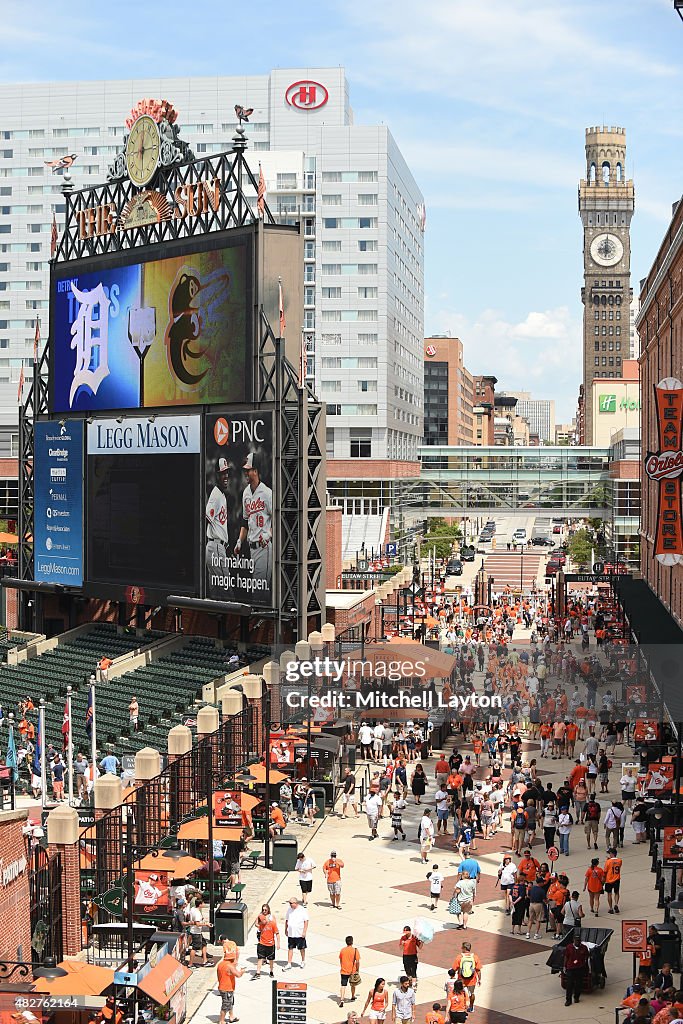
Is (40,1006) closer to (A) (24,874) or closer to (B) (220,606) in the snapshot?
(A) (24,874)

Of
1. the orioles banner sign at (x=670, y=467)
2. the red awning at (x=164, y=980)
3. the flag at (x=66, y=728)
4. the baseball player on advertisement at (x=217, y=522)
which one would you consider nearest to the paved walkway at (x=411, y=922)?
the red awning at (x=164, y=980)

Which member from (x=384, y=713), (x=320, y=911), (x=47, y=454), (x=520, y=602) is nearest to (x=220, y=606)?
(x=384, y=713)

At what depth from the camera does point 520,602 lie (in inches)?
3344

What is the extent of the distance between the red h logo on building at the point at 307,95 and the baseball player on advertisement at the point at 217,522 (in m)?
85.2

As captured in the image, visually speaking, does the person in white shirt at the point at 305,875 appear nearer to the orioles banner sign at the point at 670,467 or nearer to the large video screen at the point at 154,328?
the orioles banner sign at the point at 670,467

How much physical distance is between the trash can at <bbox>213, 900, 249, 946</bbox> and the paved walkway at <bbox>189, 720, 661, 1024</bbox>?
28 cm

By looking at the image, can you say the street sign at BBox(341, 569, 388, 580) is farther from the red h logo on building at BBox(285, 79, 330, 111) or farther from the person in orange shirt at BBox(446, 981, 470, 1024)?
the red h logo on building at BBox(285, 79, 330, 111)

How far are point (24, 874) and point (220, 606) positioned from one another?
892 inches

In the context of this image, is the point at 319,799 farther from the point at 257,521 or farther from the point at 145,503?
the point at 145,503

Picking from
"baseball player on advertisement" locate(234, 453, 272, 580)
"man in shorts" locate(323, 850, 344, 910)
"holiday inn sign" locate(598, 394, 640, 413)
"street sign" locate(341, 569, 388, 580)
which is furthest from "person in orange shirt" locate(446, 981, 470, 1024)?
"holiday inn sign" locate(598, 394, 640, 413)

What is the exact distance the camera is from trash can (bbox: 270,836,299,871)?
32.4 metres

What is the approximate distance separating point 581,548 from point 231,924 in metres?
89.4

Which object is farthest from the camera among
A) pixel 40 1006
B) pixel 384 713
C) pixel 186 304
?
pixel 186 304

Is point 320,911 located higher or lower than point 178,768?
lower
